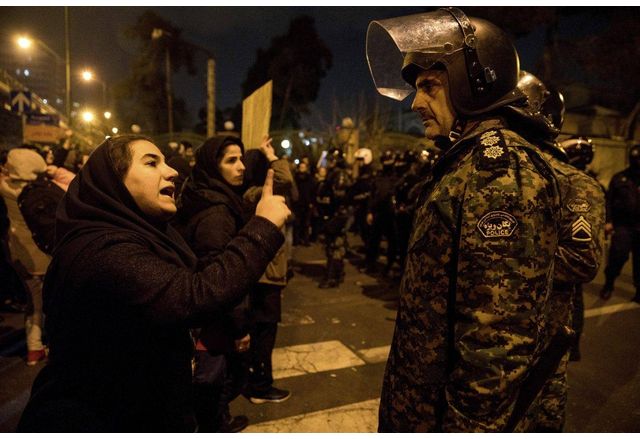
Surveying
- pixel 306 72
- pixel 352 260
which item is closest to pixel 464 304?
pixel 352 260

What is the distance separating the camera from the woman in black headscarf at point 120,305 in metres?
1.43

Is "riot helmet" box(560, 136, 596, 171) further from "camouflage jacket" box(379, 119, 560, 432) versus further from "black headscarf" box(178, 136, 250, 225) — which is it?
"black headscarf" box(178, 136, 250, 225)

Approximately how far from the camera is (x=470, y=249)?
1.39 meters

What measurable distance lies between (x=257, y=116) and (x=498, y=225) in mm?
1915

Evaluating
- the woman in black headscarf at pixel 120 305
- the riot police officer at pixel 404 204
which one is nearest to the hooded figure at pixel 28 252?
the woman in black headscarf at pixel 120 305

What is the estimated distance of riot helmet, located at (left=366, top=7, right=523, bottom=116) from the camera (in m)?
1.65

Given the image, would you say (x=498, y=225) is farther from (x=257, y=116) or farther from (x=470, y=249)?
(x=257, y=116)

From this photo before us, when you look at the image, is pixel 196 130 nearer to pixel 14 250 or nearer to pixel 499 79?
pixel 14 250

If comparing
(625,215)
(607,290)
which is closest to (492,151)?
(625,215)

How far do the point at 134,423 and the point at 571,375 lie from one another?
4.07m

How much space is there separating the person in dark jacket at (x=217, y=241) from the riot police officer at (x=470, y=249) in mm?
1218

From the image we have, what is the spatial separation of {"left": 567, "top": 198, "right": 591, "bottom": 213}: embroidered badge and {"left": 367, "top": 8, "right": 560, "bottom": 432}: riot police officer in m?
1.13

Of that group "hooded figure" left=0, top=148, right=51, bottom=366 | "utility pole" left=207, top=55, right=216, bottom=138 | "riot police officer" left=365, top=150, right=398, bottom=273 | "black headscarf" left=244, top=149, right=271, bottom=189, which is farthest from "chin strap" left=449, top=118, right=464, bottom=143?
"utility pole" left=207, top=55, right=216, bottom=138

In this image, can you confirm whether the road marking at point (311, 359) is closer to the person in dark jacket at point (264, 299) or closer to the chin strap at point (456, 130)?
the person in dark jacket at point (264, 299)
